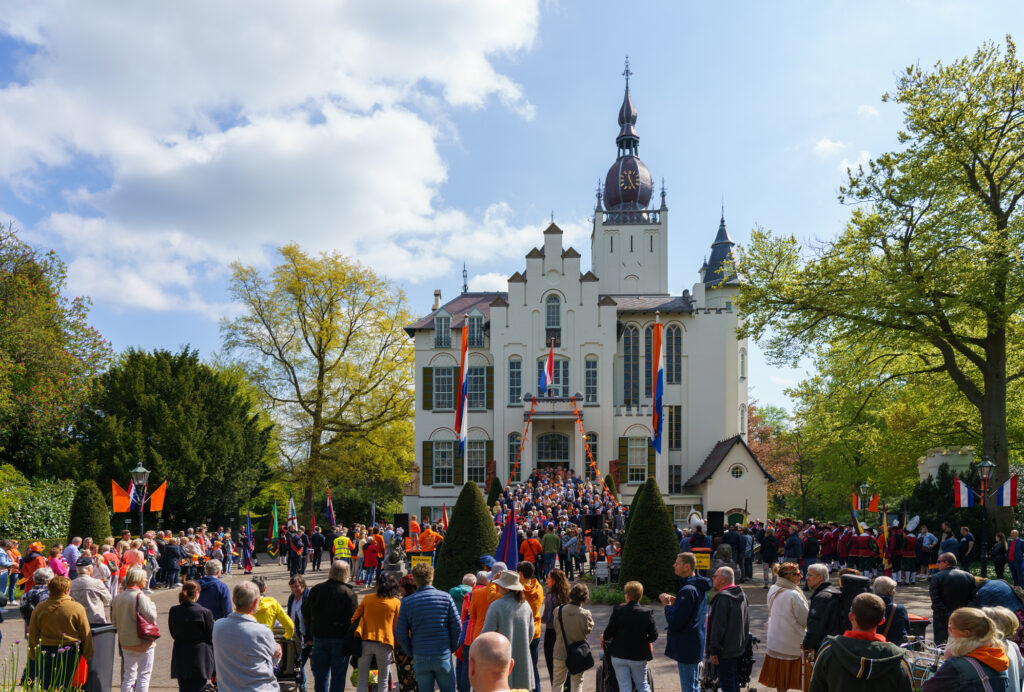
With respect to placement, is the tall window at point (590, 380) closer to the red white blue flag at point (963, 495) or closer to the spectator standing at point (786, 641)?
the red white blue flag at point (963, 495)

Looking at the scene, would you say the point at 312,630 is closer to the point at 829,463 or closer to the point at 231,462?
the point at 231,462

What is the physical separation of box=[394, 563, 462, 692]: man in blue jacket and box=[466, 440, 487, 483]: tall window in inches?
1336

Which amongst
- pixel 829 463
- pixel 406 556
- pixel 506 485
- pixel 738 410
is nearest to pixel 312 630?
pixel 406 556

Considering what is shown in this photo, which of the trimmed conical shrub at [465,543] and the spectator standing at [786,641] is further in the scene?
the trimmed conical shrub at [465,543]

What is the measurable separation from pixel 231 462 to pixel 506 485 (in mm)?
12812

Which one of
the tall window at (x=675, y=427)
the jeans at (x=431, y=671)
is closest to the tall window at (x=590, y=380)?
the tall window at (x=675, y=427)

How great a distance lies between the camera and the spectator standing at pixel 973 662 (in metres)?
4.92

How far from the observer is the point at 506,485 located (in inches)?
1594

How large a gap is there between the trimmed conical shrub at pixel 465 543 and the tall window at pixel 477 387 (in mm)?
24750

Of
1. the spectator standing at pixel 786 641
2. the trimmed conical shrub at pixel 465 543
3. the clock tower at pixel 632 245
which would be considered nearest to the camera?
the spectator standing at pixel 786 641

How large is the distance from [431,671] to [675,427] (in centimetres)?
3632

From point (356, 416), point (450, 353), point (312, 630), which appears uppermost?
point (450, 353)

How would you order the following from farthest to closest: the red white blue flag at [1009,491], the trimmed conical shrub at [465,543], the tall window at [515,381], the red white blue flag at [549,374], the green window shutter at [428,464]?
the tall window at [515,381]
the green window shutter at [428,464]
the red white blue flag at [549,374]
the red white blue flag at [1009,491]
the trimmed conical shrub at [465,543]

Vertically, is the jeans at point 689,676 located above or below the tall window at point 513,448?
below
